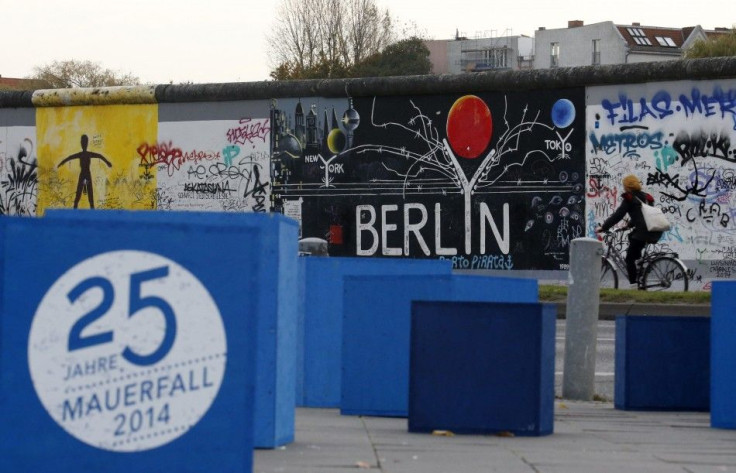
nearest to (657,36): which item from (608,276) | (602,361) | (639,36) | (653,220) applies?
(639,36)

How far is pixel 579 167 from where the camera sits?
24500mm

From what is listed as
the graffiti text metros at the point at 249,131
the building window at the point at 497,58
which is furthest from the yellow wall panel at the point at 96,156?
the building window at the point at 497,58

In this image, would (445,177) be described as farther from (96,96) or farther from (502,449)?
(502,449)

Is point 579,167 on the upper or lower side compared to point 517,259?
upper

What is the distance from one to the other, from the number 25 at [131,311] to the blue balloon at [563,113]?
20829 mm

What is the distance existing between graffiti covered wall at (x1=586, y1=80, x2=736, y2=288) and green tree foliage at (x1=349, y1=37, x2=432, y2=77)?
61164 millimetres

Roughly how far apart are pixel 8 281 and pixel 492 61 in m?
125

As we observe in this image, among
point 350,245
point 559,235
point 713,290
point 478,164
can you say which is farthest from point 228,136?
point 713,290

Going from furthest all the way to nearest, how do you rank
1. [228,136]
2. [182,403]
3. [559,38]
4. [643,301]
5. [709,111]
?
[559,38]
[228,136]
[709,111]
[643,301]
[182,403]

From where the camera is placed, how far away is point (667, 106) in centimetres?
2381

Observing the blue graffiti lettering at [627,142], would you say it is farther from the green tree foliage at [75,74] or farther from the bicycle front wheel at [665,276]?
the green tree foliage at [75,74]

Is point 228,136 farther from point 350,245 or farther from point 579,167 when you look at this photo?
point 579,167

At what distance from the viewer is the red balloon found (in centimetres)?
2539

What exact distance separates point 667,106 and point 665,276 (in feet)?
15.3
